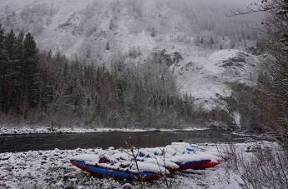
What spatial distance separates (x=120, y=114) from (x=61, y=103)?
24.0 metres

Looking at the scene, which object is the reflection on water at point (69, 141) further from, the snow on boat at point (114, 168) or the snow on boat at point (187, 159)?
the snow on boat at point (114, 168)

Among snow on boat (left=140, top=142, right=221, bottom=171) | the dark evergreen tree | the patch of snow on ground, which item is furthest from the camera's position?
the dark evergreen tree

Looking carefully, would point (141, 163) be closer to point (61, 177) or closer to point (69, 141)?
point (61, 177)

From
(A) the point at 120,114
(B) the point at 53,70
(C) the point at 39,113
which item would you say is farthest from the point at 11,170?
(A) the point at 120,114

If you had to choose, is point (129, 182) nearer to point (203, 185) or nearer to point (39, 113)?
point (203, 185)

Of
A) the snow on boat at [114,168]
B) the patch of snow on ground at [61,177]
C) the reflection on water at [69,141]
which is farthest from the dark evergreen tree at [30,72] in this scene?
the snow on boat at [114,168]

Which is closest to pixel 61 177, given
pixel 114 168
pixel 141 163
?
pixel 114 168

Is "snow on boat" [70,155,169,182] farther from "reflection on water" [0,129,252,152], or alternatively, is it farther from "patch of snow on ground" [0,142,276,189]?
"reflection on water" [0,129,252,152]

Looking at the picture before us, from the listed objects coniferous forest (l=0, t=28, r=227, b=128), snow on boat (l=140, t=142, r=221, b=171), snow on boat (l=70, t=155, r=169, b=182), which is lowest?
coniferous forest (l=0, t=28, r=227, b=128)

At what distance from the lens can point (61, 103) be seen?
283 ft

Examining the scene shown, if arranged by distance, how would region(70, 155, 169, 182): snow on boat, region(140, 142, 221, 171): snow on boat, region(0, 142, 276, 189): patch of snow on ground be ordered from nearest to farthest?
region(0, 142, 276, 189): patch of snow on ground → region(70, 155, 169, 182): snow on boat → region(140, 142, 221, 171): snow on boat

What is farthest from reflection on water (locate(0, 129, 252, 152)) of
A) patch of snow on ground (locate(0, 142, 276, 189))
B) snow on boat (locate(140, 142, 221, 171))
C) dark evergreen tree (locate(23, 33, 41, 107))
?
dark evergreen tree (locate(23, 33, 41, 107))

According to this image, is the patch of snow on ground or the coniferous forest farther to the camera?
the coniferous forest

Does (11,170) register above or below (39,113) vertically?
above
